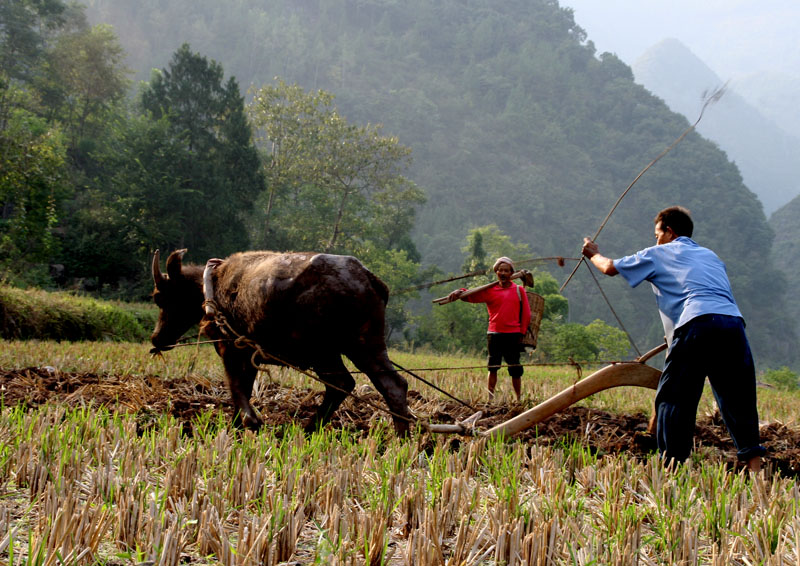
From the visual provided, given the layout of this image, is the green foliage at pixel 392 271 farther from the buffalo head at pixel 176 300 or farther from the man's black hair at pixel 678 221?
the man's black hair at pixel 678 221

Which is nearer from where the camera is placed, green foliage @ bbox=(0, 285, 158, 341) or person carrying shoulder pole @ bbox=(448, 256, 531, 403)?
person carrying shoulder pole @ bbox=(448, 256, 531, 403)

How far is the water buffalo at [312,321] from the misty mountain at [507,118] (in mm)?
73230

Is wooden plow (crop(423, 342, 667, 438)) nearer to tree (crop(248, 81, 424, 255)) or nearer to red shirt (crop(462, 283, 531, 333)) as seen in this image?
red shirt (crop(462, 283, 531, 333))

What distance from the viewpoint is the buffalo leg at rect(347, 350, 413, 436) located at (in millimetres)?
3963

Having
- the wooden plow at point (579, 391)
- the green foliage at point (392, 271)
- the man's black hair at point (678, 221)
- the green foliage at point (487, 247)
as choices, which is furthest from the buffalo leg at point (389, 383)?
the green foliage at point (487, 247)

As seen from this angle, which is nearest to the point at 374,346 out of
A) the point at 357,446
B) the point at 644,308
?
the point at 357,446

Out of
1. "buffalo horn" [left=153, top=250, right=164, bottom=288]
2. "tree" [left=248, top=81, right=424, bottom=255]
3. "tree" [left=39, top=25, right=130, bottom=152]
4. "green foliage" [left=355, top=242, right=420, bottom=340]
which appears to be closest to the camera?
"buffalo horn" [left=153, top=250, right=164, bottom=288]

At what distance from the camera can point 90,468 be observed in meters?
2.80

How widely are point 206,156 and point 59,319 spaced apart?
763 inches

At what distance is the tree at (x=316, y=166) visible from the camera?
37.0m

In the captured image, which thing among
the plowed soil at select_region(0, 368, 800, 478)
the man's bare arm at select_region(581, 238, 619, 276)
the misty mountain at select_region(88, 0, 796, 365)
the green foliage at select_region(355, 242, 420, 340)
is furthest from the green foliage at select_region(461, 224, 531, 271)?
the man's bare arm at select_region(581, 238, 619, 276)

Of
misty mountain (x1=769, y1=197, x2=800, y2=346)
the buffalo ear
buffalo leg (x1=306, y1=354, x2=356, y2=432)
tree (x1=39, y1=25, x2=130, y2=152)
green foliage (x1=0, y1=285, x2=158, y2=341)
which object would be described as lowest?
green foliage (x1=0, y1=285, x2=158, y2=341)

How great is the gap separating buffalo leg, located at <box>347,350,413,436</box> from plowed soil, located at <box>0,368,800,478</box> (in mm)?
407

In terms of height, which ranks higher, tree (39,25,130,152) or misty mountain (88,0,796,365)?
misty mountain (88,0,796,365)
